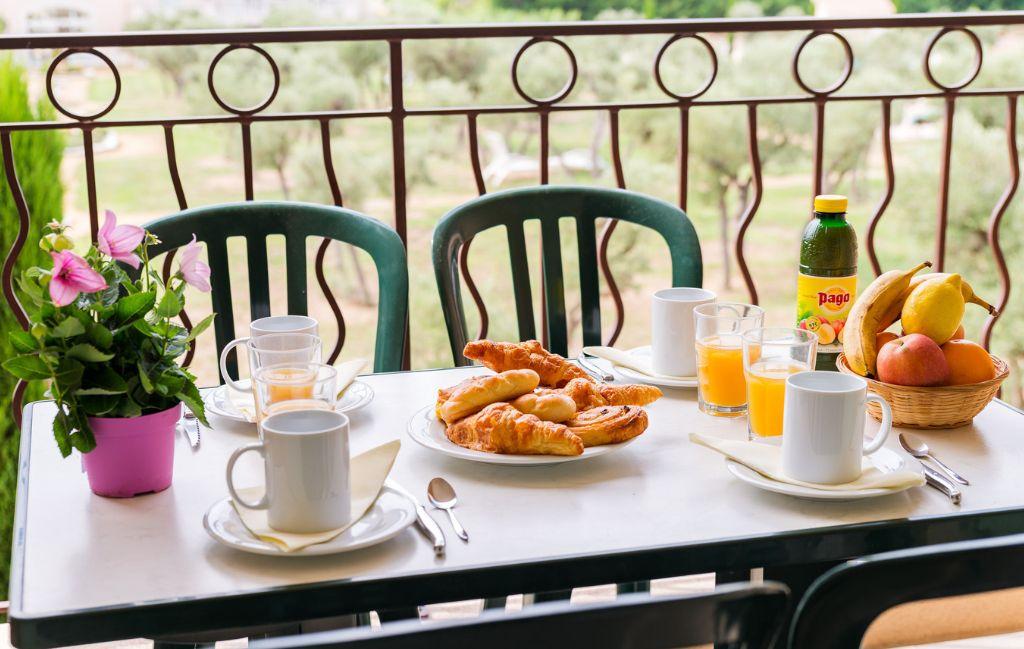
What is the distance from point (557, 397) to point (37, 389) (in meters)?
2.49

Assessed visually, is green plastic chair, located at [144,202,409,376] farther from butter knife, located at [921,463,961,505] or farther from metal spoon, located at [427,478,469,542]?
butter knife, located at [921,463,961,505]

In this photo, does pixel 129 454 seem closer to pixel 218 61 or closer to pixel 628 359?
pixel 628 359

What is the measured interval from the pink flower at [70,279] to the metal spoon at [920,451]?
86cm

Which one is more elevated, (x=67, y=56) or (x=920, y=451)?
(x=67, y=56)

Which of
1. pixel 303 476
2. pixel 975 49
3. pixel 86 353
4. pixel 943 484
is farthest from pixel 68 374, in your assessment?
pixel 975 49

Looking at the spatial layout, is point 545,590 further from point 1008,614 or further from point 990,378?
point 990,378

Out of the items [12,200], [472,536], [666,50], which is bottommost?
[472,536]

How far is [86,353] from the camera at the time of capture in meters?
1.06

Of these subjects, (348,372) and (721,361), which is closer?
(721,361)

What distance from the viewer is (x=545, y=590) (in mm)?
978

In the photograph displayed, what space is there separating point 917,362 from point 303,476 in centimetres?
71

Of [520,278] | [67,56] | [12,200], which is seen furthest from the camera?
[12,200]

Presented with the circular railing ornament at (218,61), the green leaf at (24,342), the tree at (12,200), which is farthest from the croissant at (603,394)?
the tree at (12,200)

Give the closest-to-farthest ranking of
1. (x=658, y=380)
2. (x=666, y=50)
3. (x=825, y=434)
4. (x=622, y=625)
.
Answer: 1. (x=622, y=625)
2. (x=825, y=434)
3. (x=658, y=380)
4. (x=666, y=50)
